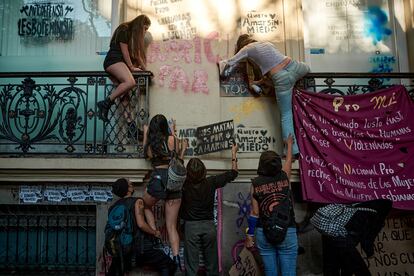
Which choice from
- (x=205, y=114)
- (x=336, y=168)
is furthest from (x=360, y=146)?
(x=205, y=114)

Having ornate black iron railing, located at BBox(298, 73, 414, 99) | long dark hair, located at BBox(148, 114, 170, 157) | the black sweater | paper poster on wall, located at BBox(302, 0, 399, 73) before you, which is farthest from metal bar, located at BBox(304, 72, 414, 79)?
long dark hair, located at BBox(148, 114, 170, 157)

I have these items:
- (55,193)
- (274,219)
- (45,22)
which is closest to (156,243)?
(274,219)

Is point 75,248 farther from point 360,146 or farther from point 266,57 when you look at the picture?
point 360,146

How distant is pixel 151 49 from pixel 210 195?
2.71m

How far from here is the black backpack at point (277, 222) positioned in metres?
5.38

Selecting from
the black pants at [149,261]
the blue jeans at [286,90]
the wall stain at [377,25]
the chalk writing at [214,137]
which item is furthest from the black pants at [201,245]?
the wall stain at [377,25]

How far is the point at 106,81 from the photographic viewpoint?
7.14m

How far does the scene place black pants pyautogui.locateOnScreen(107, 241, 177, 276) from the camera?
571cm

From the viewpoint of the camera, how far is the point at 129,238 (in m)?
5.58

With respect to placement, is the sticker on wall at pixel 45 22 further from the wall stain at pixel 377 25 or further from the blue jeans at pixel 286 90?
the wall stain at pixel 377 25

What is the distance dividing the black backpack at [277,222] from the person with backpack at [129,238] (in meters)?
1.26

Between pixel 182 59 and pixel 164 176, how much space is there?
2.24 metres

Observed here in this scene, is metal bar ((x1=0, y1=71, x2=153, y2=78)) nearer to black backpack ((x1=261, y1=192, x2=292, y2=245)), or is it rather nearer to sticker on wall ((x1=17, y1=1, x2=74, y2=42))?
sticker on wall ((x1=17, y1=1, x2=74, y2=42))

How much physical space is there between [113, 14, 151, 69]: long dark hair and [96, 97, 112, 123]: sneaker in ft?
2.40
